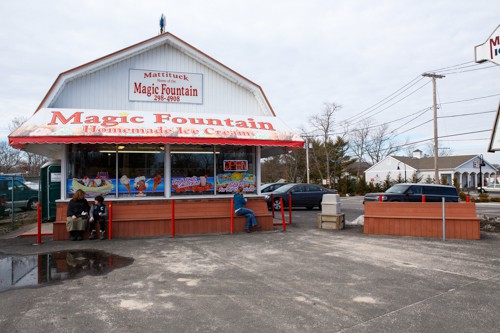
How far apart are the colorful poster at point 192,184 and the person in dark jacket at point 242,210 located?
3.44 feet

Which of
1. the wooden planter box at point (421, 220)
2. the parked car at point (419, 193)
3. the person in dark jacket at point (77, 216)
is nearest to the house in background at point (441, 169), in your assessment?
the parked car at point (419, 193)

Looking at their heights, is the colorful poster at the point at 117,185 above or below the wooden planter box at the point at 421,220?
above

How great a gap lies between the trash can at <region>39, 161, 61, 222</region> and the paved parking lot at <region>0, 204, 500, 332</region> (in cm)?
542

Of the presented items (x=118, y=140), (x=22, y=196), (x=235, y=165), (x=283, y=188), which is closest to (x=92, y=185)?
(x=118, y=140)

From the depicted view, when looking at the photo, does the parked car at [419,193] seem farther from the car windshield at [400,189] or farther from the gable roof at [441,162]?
the gable roof at [441,162]

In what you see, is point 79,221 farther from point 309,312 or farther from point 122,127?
point 309,312

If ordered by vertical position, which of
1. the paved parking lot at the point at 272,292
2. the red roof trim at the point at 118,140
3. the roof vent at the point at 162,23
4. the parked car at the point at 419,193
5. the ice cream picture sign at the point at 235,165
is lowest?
the paved parking lot at the point at 272,292

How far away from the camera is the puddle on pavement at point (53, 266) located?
21.4 ft

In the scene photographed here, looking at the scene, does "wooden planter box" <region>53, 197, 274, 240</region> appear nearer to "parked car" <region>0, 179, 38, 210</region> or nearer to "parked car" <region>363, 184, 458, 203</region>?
"parked car" <region>363, 184, 458, 203</region>

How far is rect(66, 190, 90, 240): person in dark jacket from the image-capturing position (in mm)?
10172

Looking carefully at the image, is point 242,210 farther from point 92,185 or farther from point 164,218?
point 92,185

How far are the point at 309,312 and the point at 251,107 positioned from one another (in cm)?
952

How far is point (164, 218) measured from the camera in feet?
36.6

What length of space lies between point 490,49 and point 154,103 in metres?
9.81
